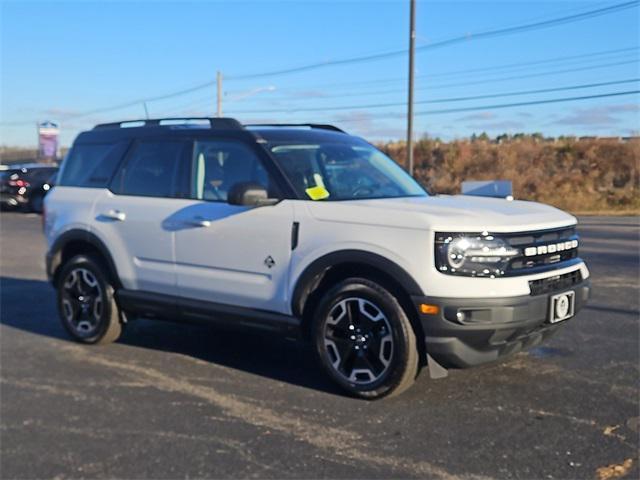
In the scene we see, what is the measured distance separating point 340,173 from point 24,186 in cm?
2177

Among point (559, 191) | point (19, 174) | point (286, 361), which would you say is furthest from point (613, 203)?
point (286, 361)

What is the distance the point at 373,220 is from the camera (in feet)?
15.7

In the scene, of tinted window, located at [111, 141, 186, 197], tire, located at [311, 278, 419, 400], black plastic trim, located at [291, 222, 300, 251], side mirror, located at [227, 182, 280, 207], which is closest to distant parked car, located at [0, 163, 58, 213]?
tinted window, located at [111, 141, 186, 197]

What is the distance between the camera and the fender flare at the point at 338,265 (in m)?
4.59

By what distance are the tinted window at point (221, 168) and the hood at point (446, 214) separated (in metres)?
0.67

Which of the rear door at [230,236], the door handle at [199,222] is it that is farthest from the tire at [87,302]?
the door handle at [199,222]

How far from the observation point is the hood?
4.52m

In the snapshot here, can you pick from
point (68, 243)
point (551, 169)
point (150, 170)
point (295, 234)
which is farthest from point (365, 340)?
point (551, 169)

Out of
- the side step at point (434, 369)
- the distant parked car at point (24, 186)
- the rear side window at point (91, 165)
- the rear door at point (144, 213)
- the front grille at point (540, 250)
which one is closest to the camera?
the front grille at point (540, 250)

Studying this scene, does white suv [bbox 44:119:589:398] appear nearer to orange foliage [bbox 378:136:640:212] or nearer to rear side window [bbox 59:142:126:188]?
rear side window [bbox 59:142:126:188]

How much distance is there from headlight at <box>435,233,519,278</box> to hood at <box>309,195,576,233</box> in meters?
0.06

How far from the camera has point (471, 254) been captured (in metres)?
4.47

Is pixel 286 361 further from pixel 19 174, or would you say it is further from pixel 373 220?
pixel 19 174

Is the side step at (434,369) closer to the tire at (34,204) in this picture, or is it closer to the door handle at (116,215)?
the door handle at (116,215)
